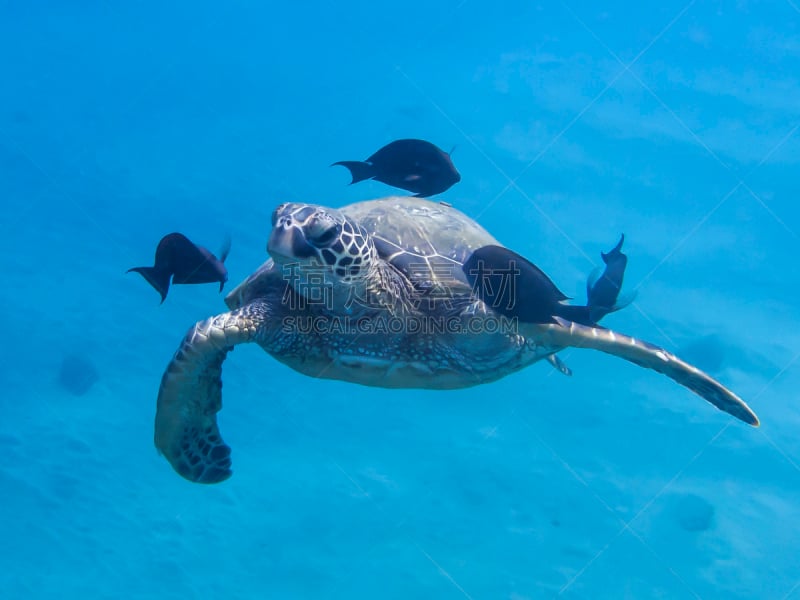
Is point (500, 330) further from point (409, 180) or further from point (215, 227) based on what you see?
point (215, 227)

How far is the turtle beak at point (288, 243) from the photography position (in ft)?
10.6

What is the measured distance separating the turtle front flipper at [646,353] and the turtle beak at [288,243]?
187cm

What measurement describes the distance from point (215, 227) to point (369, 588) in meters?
14.8

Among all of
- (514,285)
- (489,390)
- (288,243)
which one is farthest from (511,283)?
(489,390)

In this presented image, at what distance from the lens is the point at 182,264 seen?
465cm

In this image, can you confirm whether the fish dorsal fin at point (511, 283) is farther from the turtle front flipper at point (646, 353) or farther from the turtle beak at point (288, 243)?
the turtle beak at point (288, 243)

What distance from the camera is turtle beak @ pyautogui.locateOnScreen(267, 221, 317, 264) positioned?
10.6ft

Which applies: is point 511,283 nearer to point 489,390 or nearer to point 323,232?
point 323,232

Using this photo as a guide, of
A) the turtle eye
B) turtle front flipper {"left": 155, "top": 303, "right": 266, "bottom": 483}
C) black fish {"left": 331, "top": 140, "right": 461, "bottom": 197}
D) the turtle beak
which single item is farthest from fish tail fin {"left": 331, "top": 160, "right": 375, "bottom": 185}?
the turtle beak

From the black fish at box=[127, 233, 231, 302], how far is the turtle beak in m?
1.49

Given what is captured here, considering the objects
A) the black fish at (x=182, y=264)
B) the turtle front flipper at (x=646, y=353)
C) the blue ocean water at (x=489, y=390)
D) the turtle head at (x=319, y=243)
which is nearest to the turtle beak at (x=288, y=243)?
the turtle head at (x=319, y=243)

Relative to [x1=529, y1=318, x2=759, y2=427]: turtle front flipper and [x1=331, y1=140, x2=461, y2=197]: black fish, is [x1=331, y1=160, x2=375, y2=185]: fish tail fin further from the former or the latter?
[x1=529, y1=318, x2=759, y2=427]: turtle front flipper

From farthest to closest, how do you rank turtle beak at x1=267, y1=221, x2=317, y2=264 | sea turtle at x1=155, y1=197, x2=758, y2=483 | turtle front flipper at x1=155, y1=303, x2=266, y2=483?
turtle front flipper at x1=155, y1=303, x2=266, y2=483
sea turtle at x1=155, y1=197, x2=758, y2=483
turtle beak at x1=267, y1=221, x2=317, y2=264

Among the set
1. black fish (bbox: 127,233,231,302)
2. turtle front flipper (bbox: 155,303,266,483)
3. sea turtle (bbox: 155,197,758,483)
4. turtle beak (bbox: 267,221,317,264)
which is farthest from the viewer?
black fish (bbox: 127,233,231,302)
